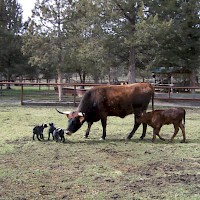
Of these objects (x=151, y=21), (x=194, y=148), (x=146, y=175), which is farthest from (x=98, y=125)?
(x=151, y=21)

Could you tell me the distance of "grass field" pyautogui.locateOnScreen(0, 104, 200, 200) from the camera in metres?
4.37

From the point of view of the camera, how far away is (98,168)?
553 centimetres

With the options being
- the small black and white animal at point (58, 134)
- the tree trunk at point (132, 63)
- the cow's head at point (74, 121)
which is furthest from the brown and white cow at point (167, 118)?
the tree trunk at point (132, 63)

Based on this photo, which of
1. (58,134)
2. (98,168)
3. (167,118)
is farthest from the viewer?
(167,118)

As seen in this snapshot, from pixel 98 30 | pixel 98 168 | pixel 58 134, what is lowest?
pixel 98 168

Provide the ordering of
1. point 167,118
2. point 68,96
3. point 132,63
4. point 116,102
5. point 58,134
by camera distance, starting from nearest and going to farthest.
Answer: point 58,134 < point 167,118 < point 116,102 < point 132,63 < point 68,96

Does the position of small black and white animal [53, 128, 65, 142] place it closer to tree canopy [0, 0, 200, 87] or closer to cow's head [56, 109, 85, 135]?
cow's head [56, 109, 85, 135]

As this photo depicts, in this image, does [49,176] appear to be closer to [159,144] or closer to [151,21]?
[159,144]

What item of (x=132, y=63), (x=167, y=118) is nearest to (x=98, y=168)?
(x=167, y=118)

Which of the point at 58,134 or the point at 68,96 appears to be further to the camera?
the point at 68,96

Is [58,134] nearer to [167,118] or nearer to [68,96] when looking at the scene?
[167,118]

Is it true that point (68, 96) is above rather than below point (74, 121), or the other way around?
below

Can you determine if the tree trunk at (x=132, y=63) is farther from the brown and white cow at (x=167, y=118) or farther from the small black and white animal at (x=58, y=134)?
the small black and white animal at (x=58, y=134)

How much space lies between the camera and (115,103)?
333 inches
